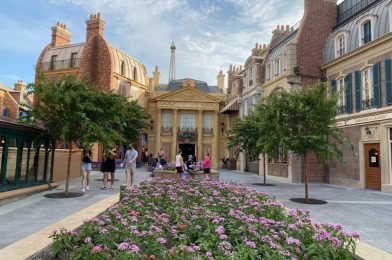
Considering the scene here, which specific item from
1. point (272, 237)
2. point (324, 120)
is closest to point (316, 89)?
point (324, 120)

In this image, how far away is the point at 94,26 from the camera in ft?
109

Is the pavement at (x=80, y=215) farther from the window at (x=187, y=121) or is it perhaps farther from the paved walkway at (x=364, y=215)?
the window at (x=187, y=121)

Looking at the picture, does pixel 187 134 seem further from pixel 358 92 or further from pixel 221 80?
→ pixel 358 92

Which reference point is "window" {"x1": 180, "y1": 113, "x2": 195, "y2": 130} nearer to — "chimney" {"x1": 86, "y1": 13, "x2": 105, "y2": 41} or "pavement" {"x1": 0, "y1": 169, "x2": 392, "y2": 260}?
"chimney" {"x1": 86, "y1": 13, "x2": 105, "y2": 41}

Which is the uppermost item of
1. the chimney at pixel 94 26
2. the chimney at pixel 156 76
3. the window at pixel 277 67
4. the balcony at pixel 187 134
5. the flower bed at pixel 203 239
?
the chimney at pixel 94 26

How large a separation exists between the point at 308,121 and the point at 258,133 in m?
6.03

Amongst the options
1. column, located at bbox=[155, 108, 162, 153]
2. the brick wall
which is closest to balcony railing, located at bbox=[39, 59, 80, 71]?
column, located at bbox=[155, 108, 162, 153]

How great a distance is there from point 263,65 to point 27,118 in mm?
19299

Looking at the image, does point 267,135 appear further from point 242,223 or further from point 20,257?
point 20,257

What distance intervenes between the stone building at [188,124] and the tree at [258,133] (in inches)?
774

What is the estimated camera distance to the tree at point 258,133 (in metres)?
12.7

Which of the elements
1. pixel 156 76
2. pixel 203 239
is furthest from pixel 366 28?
pixel 156 76

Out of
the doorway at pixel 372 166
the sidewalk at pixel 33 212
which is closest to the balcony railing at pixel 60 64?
the sidewalk at pixel 33 212

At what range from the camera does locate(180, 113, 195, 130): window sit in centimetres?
4009
